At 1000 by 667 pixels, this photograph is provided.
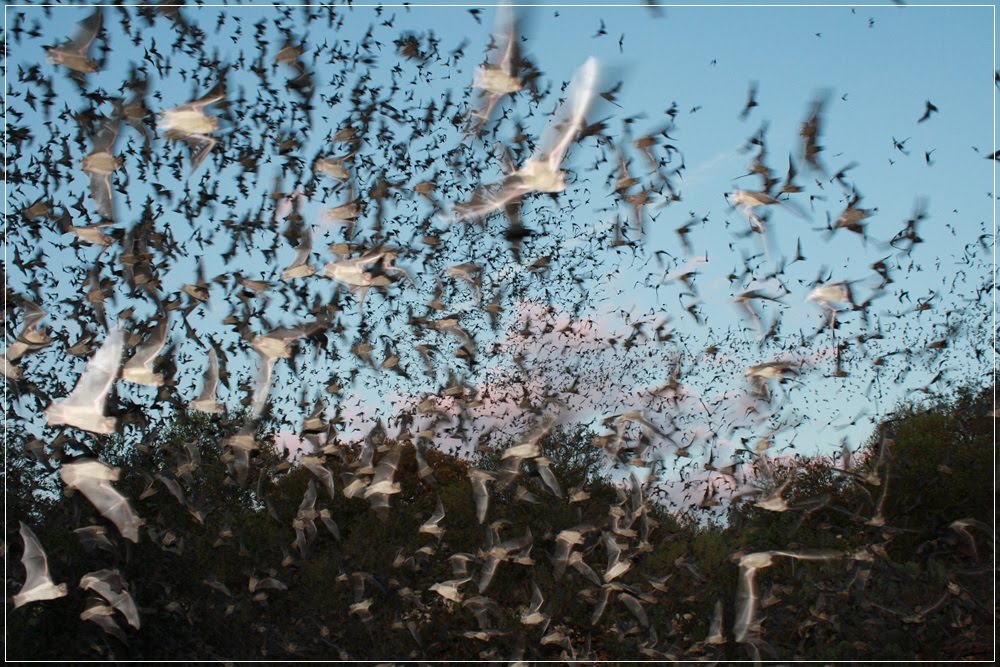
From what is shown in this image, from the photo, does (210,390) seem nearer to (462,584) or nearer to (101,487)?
(101,487)

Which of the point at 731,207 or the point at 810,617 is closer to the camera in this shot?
the point at 731,207

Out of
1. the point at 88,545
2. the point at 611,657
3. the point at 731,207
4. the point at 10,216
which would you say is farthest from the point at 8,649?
the point at 731,207

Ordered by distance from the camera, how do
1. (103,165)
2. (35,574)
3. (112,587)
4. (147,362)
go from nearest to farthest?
(147,362)
(35,574)
(103,165)
(112,587)

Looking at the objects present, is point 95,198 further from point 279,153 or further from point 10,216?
point 10,216

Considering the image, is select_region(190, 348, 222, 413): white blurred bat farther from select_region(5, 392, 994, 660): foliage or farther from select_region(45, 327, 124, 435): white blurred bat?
select_region(5, 392, 994, 660): foliage

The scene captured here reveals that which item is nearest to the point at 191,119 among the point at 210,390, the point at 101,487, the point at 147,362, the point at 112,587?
the point at 147,362

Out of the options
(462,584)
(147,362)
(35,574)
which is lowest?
(462,584)

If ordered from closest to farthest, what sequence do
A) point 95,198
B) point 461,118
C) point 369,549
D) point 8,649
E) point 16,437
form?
point 95,198 → point 8,649 → point 461,118 → point 16,437 → point 369,549
